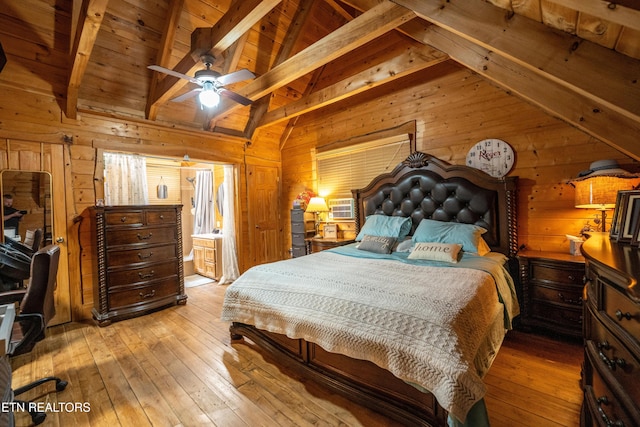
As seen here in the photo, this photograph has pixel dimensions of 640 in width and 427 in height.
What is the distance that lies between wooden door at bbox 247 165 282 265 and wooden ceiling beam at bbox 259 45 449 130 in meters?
1.22

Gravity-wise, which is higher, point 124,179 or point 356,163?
point 356,163

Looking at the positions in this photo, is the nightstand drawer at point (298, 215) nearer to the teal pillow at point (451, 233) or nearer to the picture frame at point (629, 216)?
the teal pillow at point (451, 233)

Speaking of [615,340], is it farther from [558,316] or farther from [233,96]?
[233,96]

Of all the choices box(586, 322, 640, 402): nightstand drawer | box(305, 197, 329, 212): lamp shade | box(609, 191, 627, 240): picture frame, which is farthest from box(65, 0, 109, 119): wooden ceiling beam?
box(609, 191, 627, 240): picture frame

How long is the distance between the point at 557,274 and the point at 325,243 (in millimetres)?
2591

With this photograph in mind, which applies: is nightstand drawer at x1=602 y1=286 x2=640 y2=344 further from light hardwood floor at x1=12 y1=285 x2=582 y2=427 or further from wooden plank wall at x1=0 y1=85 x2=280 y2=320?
wooden plank wall at x1=0 y1=85 x2=280 y2=320

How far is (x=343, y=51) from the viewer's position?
2.58 meters

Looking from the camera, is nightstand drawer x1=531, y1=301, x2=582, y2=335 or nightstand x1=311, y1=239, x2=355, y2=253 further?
nightstand x1=311, y1=239, x2=355, y2=253

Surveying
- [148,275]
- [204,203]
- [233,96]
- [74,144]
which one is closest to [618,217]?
[233,96]

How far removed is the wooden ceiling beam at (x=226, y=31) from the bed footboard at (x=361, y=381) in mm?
2541

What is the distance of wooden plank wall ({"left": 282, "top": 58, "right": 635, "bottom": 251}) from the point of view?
2.66 metres

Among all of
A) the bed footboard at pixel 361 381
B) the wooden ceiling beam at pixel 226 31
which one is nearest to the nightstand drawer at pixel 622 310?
the bed footboard at pixel 361 381

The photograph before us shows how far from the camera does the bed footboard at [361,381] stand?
4.63 ft

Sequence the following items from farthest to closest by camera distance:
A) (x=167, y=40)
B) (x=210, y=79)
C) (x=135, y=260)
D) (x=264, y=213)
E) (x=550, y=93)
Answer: (x=264, y=213)
(x=135, y=260)
(x=167, y=40)
(x=210, y=79)
(x=550, y=93)
